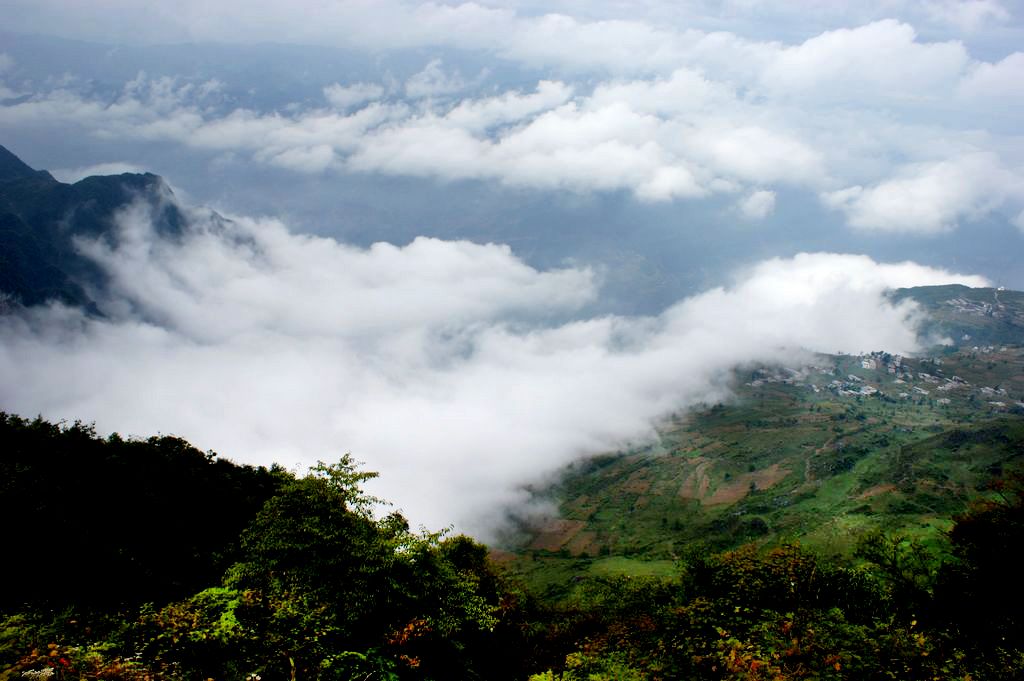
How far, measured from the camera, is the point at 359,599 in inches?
1228

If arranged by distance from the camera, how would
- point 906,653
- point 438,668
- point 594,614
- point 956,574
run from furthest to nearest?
point 594,614
point 956,574
point 438,668
point 906,653

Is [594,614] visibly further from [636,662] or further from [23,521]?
[23,521]

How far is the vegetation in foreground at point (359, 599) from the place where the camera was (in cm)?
1831

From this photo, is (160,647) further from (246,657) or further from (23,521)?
(23,521)

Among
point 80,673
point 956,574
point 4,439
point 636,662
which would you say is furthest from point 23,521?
point 956,574

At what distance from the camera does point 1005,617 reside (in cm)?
3541

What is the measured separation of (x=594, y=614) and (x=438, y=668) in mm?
22295

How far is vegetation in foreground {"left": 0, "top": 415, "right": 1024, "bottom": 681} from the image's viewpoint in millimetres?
18312

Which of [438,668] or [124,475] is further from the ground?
[124,475]

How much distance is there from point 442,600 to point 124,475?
35.1 m

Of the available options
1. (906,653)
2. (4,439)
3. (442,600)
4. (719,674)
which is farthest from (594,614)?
(4,439)

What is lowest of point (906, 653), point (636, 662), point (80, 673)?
point (636, 662)

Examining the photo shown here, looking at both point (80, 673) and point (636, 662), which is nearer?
point (80, 673)

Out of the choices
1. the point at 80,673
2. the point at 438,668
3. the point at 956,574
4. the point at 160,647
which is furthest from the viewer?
the point at 956,574
